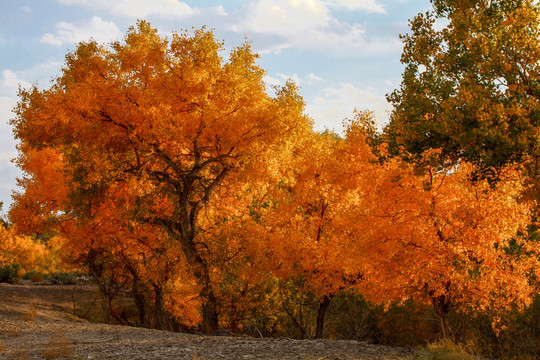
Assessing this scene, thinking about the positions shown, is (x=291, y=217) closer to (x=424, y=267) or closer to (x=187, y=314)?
(x=424, y=267)

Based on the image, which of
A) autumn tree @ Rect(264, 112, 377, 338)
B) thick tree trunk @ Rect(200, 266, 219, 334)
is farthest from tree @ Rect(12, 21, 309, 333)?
autumn tree @ Rect(264, 112, 377, 338)

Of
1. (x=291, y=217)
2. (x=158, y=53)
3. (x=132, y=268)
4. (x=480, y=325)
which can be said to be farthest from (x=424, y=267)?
(x=132, y=268)

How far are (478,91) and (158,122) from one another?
1043 cm

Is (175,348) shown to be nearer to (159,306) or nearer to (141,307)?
(159,306)

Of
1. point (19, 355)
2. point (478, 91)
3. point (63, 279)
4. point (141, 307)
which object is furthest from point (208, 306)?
point (63, 279)

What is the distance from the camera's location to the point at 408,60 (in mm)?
13094

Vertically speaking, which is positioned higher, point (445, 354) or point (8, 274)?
point (445, 354)

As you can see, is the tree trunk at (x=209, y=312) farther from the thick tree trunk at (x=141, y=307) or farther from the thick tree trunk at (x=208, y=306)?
the thick tree trunk at (x=141, y=307)

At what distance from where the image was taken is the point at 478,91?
10305mm

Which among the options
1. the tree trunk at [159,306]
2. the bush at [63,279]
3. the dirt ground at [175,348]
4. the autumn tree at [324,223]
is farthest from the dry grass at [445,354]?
the bush at [63,279]

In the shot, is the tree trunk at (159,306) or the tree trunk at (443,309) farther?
the tree trunk at (159,306)

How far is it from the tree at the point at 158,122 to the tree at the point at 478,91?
603 centimetres

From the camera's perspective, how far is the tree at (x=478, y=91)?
10016mm

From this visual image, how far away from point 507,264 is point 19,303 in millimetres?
23870
